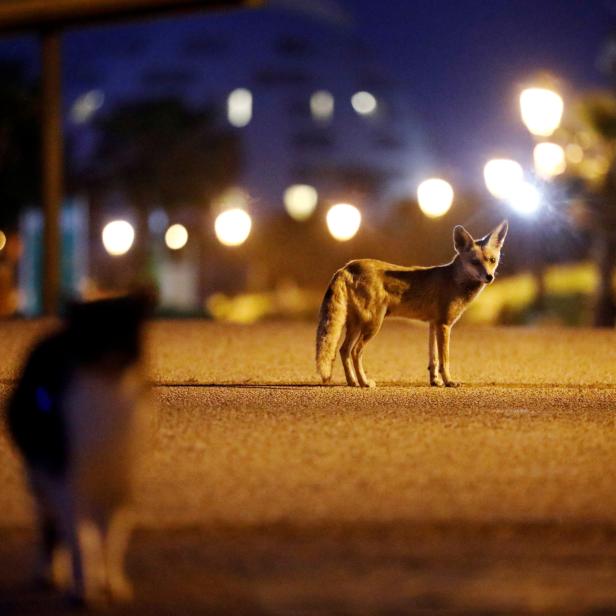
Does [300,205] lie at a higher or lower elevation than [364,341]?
higher

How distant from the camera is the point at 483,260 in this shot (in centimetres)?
1358

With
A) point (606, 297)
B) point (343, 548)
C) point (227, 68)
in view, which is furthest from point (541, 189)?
point (227, 68)

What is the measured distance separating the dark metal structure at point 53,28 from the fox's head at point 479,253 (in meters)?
8.18

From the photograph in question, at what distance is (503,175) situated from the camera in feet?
71.1

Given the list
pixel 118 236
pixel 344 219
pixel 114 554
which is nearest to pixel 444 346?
pixel 114 554

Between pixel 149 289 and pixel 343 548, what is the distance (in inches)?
70.5

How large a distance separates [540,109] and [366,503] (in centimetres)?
1317

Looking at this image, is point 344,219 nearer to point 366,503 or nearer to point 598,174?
point 598,174

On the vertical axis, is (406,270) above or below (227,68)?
below

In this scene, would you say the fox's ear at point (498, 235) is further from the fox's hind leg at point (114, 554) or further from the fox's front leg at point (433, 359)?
the fox's hind leg at point (114, 554)

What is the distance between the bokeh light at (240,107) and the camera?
100625mm

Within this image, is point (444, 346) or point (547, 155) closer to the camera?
point (444, 346)

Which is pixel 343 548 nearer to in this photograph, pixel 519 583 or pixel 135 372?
pixel 519 583

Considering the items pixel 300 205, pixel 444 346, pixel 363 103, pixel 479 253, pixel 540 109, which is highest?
pixel 363 103
